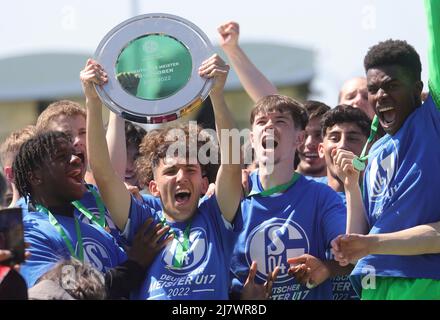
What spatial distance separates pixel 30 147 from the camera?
492 cm

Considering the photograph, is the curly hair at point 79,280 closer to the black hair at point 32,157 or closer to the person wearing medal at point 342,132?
the black hair at point 32,157

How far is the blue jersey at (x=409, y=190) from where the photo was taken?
4629 millimetres

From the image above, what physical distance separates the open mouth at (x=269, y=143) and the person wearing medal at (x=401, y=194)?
397 millimetres

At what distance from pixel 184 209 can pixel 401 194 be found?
3.11 feet

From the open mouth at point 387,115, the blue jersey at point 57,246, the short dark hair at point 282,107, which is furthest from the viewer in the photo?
the short dark hair at point 282,107

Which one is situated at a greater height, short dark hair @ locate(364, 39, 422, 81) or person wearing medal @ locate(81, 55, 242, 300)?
short dark hair @ locate(364, 39, 422, 81)

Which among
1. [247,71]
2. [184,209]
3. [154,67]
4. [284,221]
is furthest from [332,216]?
[247,71]

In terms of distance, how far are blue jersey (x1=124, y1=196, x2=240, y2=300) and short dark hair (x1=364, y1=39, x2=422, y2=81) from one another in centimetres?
92

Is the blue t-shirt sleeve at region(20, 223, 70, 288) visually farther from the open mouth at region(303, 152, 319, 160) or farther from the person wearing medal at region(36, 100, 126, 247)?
the open mouth at region(303, 152, 319, 160)

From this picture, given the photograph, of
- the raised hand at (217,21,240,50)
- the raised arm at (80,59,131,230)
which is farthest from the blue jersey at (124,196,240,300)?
the raised hand at (217,21,240,50)

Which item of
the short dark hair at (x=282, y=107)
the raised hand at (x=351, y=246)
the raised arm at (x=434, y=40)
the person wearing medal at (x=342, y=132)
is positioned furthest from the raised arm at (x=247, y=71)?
the raised hand at (x=351, y=246)

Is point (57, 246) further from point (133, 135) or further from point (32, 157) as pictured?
point (133, 135)

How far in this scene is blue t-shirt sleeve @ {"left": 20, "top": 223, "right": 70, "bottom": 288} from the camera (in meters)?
4.51
